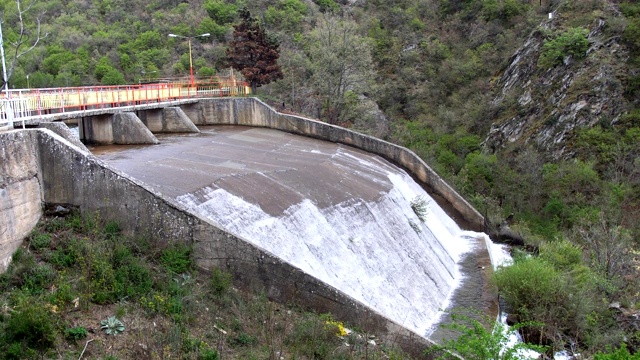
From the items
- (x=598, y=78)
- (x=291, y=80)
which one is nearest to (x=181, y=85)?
(x=291, y=80)

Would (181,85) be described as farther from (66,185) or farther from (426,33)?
(426,33)

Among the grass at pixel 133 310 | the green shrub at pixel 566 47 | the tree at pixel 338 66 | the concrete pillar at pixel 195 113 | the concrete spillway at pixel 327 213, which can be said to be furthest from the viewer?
the green shrub at pixel 566 47

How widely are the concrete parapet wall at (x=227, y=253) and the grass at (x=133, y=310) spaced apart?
236mm

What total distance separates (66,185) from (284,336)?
6181mm

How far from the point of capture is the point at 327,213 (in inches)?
649

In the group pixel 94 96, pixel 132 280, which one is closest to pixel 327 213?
pixel 132 280

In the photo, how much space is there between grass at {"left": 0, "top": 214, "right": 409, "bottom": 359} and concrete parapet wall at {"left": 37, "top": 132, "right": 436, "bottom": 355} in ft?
0.77

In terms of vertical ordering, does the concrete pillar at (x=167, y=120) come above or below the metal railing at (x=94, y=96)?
below

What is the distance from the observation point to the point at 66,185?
12867 millimetres

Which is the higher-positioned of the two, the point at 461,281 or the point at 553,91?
the point at 553,91

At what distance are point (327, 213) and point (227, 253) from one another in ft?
16.2

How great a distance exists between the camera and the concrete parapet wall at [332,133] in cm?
2428

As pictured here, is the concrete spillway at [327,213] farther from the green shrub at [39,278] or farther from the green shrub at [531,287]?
the green shrub at [39,278]

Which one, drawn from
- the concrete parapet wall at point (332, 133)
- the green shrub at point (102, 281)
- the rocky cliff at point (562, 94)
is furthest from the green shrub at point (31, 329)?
the rocky cliff at point (562, 94)
